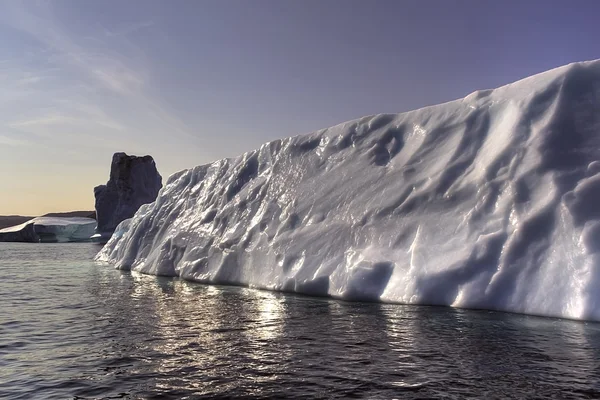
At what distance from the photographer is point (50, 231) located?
49656 mm

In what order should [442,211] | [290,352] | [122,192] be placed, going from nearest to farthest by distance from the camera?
[290,352], [442,211], [122,192]

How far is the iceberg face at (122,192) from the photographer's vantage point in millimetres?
48188

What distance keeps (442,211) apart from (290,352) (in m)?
4.35

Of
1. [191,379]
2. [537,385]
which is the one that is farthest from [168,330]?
[537,385]

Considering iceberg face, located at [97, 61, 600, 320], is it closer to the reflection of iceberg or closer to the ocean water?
the ocean water

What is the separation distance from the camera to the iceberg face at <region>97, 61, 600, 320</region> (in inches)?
255

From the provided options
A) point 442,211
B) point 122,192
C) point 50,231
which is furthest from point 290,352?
point 50,231

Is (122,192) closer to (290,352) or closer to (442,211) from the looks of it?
(442,211)

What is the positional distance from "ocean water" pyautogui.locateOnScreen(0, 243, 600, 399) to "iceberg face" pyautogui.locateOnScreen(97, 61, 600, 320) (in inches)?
22.2

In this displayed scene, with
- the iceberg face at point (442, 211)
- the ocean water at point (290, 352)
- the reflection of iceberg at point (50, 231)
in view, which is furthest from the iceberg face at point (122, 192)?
the ocean water at point (290, 352)

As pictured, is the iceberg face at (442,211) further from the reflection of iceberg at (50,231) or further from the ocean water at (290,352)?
A: the reflection of iceberg at (50,231)

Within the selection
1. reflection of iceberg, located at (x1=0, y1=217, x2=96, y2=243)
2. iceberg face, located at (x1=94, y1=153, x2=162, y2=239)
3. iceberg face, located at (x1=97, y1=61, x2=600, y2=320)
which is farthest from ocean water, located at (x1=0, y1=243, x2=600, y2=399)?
reflection of iceberg, located at (x1=0, y1=217, x2=96, y2=243)

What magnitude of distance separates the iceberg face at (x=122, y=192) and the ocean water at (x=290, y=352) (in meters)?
42.7

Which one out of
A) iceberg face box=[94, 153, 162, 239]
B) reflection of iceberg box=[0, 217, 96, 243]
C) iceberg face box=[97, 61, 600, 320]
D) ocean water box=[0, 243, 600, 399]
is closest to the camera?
ocean water box=[0, 243, 600, 399]
